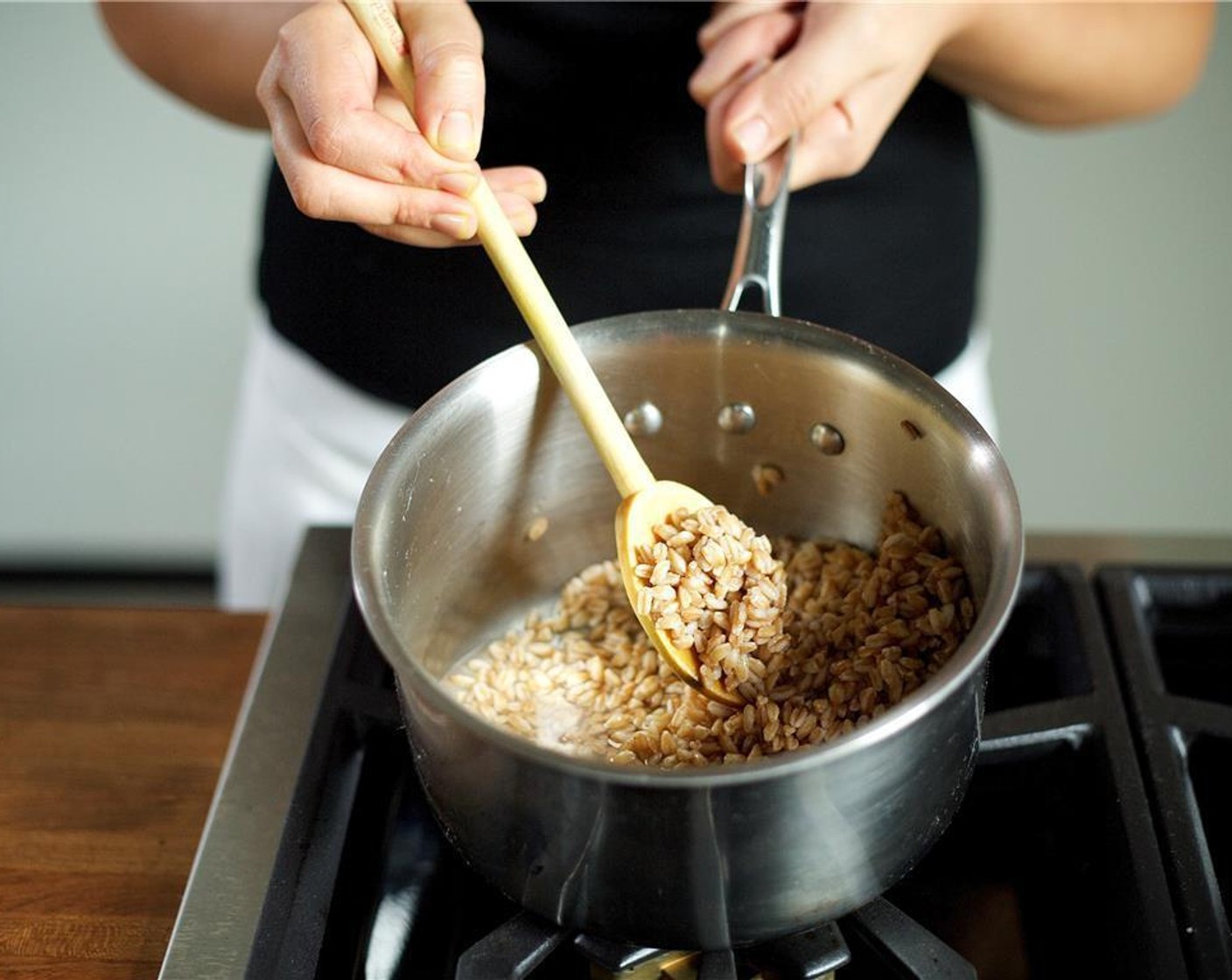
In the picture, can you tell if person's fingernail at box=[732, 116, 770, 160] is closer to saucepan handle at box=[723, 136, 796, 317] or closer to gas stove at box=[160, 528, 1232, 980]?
saucepan handle at box=[723, 136, 796, 317]

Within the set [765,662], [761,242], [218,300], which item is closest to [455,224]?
[761,242]

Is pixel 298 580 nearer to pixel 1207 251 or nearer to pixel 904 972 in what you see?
pixel 904 972

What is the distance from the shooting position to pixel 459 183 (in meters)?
0.72

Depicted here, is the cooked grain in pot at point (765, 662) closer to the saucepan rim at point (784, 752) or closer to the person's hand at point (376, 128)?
the saucepan rim at point (784, 752)

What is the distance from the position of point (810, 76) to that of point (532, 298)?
251 millimetres

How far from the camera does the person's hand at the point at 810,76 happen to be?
2.74 ft

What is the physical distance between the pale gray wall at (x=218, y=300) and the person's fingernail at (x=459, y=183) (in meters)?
1.42

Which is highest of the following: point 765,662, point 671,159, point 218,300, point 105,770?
point 671,159

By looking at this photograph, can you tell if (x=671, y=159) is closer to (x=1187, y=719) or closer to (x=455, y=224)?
(x=455, y=224)

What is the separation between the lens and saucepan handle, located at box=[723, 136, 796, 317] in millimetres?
804

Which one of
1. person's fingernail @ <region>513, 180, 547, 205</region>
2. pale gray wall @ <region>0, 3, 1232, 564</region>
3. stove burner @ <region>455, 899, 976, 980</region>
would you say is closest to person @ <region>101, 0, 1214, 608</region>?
person's fingernail @ <region>513, 180, 547, 205</region>

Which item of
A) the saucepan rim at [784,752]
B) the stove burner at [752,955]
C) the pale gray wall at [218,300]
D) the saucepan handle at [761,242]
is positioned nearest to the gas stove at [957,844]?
the stove burner at [752,955]

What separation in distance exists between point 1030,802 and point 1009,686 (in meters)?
0.11

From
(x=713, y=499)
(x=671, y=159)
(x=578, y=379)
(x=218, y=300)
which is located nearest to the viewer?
(x=578, y=379)
